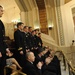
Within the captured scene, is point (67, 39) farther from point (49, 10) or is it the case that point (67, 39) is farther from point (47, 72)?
point (47, 72)

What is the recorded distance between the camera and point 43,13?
8383mm

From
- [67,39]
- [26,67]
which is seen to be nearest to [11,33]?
[67,39]

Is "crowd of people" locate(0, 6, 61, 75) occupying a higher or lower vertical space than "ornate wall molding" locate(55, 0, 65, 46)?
lower

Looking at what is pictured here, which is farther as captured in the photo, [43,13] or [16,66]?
[43,13]

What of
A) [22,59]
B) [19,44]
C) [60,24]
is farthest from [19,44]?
[60,24]

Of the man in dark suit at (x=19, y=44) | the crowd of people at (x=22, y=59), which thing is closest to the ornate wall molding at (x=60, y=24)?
the crowd of people at (x=22, y=59)

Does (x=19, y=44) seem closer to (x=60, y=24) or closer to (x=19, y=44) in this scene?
(x=19, y=44)

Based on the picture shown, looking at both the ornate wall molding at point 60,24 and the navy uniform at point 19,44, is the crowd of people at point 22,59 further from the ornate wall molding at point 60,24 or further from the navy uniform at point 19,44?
the ornate wall molding at point 60,24

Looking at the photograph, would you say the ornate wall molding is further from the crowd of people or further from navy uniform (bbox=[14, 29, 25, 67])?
navy uniform (bbox=[14, 29, 25, 67])

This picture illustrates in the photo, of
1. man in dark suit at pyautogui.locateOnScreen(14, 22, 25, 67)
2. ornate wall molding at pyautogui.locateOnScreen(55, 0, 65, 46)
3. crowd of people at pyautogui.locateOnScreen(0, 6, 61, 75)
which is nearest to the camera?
crowd of people at pyautogui.locateOnScreen(0, 6, 61, 75)

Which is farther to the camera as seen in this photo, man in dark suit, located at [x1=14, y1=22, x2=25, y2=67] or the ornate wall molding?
the ornate wall molding

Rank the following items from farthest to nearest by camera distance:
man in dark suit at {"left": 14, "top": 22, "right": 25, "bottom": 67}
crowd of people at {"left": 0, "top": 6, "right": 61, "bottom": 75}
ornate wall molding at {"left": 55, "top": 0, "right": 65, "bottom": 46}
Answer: ornate wall molding at {"left": 55, "top": 0, "right": 65, "bottom": 46} → man in dark suit at {"left": 14, "top": 22, "right": 25, "bottom": 67} → crowd of people at {"left": 0, "top": 6, "right": 61, "bottom": 75}

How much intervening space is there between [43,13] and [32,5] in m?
0.70

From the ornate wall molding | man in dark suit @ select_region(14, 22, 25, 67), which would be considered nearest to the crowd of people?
man in dark suit @ select_region(14, 22, 25, 67)
